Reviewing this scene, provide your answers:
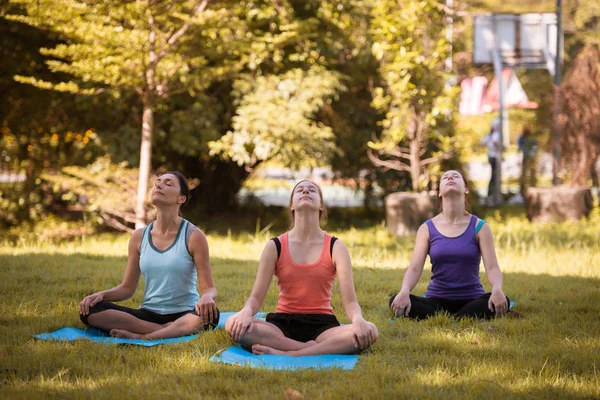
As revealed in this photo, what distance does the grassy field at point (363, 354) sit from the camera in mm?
3955

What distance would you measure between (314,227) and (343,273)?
1.31 ft

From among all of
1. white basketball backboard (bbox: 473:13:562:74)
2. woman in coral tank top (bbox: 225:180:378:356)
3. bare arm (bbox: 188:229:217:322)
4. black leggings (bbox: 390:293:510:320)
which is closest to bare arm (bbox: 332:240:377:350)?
woman in coral tank top (bbox: 225:180:378:356)

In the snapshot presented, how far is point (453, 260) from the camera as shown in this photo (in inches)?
236

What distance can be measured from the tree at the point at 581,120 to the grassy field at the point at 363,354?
646 cm

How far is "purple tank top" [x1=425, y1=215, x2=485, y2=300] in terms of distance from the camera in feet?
19.6

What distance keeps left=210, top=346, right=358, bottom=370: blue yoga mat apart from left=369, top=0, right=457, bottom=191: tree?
7.19 m

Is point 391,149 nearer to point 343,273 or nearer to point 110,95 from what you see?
point 110,95

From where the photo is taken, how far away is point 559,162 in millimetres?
14094

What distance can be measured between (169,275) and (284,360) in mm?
1210

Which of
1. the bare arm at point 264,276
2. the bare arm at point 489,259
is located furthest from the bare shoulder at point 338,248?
the bare arm at point 489,259

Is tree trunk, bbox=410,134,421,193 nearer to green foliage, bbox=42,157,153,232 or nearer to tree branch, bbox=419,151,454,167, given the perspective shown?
tree branch, bbox=419,151,454,167

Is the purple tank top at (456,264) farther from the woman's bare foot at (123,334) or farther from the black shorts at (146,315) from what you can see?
the woman's bare foot at (123,334)

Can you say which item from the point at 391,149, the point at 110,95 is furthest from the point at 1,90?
the point at 391,149

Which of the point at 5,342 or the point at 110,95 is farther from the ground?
the point at 110,95
